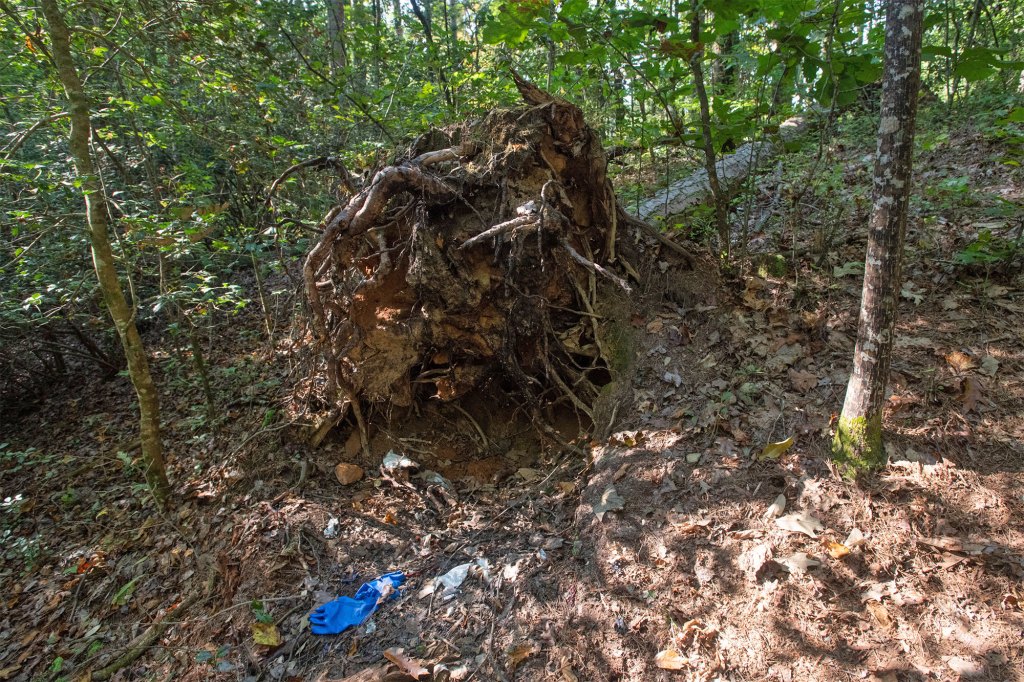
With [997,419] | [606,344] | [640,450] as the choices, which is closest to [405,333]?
[606,344]

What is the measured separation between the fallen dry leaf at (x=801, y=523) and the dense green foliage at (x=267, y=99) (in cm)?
248

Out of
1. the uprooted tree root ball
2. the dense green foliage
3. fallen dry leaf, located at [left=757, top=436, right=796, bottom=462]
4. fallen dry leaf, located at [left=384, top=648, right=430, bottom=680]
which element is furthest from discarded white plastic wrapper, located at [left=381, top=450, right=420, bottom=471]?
fallen dry leaf, located at [left=757, top=436, right=796, bottom=462]

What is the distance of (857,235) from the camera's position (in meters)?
4.57

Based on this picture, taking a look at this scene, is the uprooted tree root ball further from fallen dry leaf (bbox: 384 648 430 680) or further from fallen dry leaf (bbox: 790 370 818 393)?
fallen dry leaf (bbox: 384 648 430 680)

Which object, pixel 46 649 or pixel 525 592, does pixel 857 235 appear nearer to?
pixel 525 592

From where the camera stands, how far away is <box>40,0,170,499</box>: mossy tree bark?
3637 millimetres

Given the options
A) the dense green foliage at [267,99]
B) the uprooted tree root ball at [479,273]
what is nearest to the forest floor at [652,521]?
the uprooted tree root ball at [479,273]

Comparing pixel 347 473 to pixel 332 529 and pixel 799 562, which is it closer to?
pixel 332 529

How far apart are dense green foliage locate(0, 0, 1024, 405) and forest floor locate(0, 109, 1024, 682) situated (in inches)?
40.8

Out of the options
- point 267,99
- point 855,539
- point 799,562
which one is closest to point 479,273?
point 799,562

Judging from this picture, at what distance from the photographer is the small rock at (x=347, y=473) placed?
4.49 meters

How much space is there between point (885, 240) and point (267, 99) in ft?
22.2

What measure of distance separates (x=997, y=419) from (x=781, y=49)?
268 cm

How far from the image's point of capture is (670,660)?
246 centimetres
